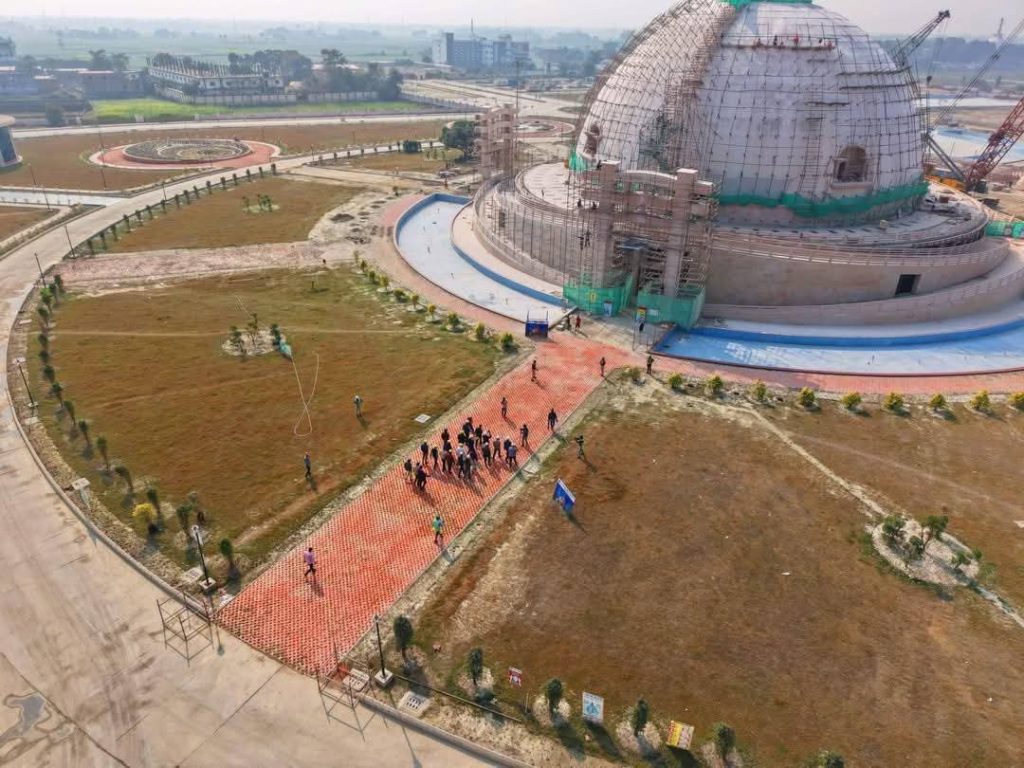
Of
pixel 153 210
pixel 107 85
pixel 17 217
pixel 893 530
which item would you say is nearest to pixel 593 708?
pixel 893 530

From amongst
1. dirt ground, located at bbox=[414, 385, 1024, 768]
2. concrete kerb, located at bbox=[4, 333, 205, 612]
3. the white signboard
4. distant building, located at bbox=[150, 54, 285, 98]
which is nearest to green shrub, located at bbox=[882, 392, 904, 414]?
dirt ground, located at bbox=[414, 385, 1024, 768]

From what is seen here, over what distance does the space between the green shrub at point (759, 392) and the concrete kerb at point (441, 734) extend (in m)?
23.3

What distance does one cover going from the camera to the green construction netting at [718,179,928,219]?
46969mm

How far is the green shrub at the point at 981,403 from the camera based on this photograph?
111ft

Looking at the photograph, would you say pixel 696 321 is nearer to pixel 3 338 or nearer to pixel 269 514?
pixel 269 514

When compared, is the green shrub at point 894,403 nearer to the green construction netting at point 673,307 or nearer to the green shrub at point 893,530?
the green shrub at point 893,530

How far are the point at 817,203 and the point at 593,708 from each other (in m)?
41.6

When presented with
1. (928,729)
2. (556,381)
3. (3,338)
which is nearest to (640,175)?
(556,381)

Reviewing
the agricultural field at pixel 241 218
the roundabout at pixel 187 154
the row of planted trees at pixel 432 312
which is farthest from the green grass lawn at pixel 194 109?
the row of planted trees at pixel 432 312

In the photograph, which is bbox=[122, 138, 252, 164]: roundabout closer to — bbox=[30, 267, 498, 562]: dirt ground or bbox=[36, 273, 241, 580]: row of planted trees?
bbox=[30, 267, 498, 562]: dirt ground

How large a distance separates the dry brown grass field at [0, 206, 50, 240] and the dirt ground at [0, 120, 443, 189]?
11923mm

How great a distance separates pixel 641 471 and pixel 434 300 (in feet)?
78.7

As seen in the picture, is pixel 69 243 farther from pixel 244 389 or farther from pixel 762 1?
pixel 762 1

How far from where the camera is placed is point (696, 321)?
143ft
